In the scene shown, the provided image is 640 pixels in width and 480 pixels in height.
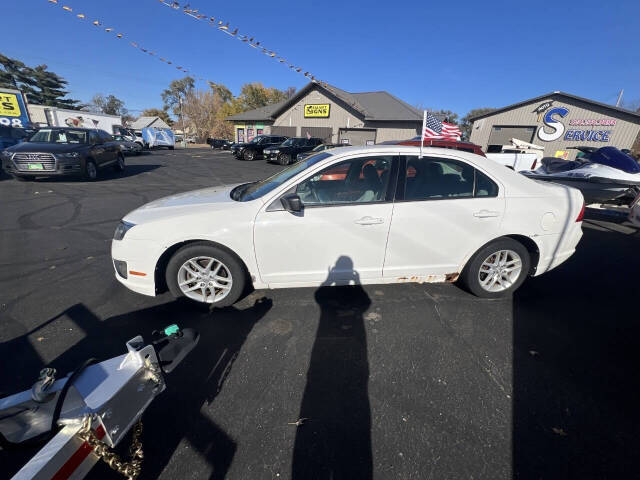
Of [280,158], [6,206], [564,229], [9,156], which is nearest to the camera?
[564,229]

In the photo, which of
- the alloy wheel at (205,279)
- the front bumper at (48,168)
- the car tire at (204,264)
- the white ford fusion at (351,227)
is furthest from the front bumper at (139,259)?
the front bumper at (48,168)

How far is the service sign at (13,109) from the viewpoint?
20094 millimetres

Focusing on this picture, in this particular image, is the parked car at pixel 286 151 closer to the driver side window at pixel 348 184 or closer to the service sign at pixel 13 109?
the driver side window at pixel 348 184

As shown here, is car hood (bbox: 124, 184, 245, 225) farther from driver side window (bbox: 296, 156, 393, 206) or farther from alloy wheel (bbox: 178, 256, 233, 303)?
driver side window (bbox: 296, 156, 393, 206)

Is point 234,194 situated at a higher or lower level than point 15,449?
higher

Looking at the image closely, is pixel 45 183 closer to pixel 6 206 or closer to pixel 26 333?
pixel 6 206

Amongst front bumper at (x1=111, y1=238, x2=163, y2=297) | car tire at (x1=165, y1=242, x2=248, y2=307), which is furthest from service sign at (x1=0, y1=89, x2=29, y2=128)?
car tire at (x1=165, y1=242, x2=248, y2=307)

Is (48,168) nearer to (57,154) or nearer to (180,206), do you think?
(57,154)

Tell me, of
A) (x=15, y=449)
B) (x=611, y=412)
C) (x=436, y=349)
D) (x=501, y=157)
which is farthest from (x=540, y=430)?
(x=501, y=157)

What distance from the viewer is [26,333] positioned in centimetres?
251

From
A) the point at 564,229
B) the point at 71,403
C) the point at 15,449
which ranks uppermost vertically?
the point at 564,229

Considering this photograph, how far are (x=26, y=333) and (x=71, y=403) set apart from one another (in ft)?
6.78

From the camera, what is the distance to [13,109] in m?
20.5

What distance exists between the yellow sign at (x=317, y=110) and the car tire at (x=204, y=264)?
26292 mm
